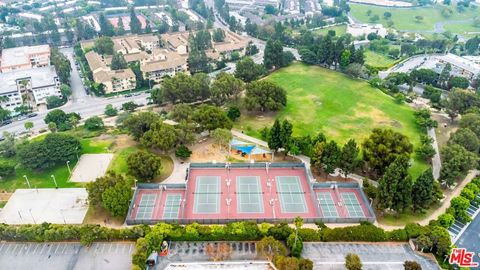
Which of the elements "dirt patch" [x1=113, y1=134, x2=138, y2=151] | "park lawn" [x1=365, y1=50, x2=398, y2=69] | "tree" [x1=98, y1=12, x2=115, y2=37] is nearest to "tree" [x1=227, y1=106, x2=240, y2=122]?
"dirt patch" [x1=113, y1=134, x2=138, y2=151]

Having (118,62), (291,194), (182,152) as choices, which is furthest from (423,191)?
(118,62)

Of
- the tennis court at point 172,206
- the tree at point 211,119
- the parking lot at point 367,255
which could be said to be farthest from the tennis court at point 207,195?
the parking lot at point 367,255

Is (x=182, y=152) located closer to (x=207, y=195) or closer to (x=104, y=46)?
(x=207, y=195)

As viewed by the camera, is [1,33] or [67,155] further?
[1,33]

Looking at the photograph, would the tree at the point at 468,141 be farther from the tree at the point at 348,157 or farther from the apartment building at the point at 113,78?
the apartment building at the point at 113,78

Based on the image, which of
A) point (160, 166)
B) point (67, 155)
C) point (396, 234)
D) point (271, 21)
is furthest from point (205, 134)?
point (271, 21)

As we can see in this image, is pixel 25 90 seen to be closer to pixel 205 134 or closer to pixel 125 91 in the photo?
pixel 125 91
